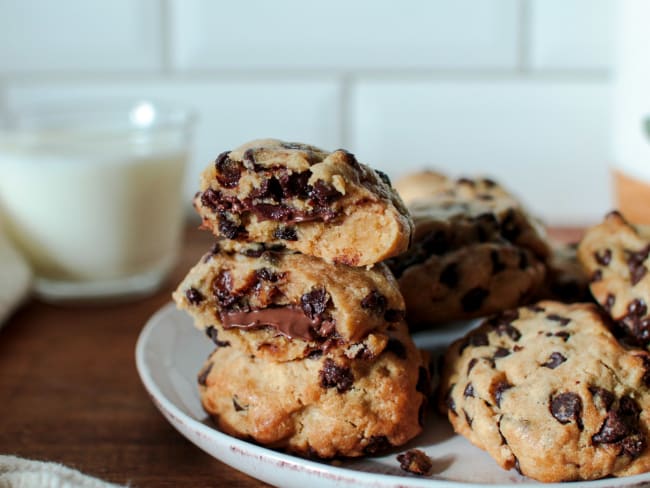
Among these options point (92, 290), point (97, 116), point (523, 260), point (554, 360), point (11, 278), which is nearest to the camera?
point (554, 360)

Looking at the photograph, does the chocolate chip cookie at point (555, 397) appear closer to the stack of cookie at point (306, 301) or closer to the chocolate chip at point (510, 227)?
the stack of cookie at point (306, 301)

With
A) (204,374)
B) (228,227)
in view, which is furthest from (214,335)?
(228,227)

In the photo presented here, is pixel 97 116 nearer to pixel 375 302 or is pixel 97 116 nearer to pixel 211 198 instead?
pixel 211 198

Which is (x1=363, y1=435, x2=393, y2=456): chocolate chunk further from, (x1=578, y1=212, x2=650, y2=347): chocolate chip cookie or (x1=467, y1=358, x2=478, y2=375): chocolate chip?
(x1=578, y1=212, x2=650, y2=347): chocolate chip cookie

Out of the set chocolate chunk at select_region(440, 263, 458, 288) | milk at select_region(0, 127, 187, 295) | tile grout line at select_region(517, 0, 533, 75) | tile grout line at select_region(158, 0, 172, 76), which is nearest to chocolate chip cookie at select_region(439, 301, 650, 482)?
chocolate chunk at select_region(440, 263, 458, 288)

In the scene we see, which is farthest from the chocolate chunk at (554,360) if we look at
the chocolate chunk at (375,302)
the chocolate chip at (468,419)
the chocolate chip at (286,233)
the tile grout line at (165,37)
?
the tile grout line at (165,37)

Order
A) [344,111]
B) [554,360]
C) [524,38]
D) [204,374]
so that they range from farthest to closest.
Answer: [344,111] < [524,38] < [204,374] < [554,360]
